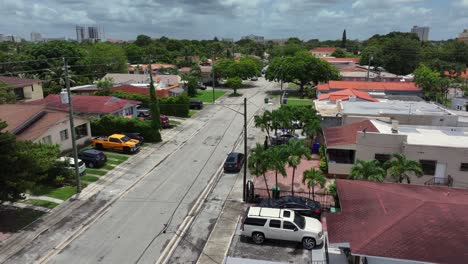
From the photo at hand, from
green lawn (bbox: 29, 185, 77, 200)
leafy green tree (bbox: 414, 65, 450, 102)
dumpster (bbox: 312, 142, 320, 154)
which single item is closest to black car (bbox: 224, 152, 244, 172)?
dumpster (bbox: 312, 142, 320, 154)

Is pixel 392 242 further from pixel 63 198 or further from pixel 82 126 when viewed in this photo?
pixel 82 126

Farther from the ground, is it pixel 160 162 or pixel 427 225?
pixel 427 225

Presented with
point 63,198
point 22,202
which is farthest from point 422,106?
point 22,202

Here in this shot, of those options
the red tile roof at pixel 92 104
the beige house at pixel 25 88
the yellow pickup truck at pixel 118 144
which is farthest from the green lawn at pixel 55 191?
the beige house at pixel 25 88

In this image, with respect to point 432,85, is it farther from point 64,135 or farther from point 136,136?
point 64,135

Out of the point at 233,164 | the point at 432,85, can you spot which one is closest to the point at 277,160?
the point at 233,164

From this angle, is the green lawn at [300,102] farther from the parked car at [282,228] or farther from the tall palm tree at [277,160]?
the parked car at [282,228]

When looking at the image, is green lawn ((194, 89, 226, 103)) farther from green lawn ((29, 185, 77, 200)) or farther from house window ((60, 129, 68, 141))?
green lawn ((29, 185, 77, 200))
